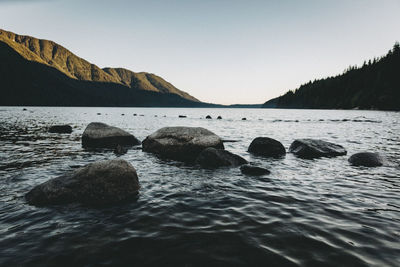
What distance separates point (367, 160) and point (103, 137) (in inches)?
701

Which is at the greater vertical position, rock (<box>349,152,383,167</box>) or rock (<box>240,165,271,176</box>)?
rock (<box>349,152,383,167</box>)

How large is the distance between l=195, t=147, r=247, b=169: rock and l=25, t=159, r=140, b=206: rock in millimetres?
4808

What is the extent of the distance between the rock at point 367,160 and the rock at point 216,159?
6.22 m

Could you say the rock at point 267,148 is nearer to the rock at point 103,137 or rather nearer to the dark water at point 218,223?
the dark water at point 218,223

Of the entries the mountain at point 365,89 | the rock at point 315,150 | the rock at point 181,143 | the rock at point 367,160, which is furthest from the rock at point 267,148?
the mountain at point 365,89

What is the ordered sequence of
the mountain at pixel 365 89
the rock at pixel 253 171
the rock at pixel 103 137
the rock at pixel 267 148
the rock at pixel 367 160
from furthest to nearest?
the mountain at pixel 365 89
the rock at pixel 103 137
the rock at pixel 267 148
the rock at pixel 367 160
the rock at pixel 253 171

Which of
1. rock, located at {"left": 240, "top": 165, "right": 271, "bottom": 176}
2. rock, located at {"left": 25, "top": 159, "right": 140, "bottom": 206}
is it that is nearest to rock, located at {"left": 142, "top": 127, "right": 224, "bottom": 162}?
rock, located at {"left": 240, "top": 165, "right": 271, "bottom": 176}

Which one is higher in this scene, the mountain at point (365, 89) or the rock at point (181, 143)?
the mountain at point (365, 89)

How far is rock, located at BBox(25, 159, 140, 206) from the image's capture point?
7.03 meters

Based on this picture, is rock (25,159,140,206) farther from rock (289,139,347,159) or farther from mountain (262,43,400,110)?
mountain (262,43,400,110)

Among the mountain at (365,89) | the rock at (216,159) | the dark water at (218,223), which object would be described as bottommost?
the dark water at (218,223)

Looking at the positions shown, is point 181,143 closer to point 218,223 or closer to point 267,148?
point 267,148

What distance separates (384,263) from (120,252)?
505 cm

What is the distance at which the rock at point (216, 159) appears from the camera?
11734mm
